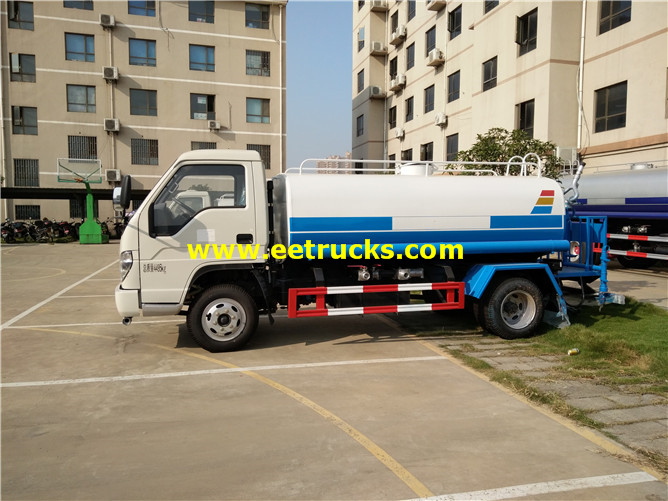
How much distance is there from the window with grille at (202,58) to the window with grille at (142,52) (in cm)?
246

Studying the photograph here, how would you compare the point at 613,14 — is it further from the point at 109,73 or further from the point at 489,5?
the point at 109,73

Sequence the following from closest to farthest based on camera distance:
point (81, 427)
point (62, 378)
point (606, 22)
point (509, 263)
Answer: point (81, 427) < point (62, 378) < point (509, 263) < point (606, 22)

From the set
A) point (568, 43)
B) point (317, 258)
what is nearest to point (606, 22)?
point (568, 43)

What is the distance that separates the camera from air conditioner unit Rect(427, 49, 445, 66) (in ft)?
102

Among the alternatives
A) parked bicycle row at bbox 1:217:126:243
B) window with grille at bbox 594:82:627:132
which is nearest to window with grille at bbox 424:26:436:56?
window with grille at bbox 594:82:627:132

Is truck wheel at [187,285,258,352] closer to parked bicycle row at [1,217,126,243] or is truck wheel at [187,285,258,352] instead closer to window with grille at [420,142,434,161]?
parked bicycle row at [1,217,126,243]

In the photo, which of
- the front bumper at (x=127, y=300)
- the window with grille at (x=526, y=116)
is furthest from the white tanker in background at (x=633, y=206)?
the front bumper at (x=127, y=300)

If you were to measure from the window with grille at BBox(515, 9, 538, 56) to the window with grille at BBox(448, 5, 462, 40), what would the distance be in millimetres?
7680

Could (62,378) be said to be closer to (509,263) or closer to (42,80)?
(509,263)

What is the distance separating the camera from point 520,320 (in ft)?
25.7

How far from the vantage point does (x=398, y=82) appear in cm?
3703

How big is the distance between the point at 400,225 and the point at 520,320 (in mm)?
2480

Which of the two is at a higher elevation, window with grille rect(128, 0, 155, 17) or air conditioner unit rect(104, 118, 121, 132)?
window with grille rect(128, 0, 155, 17)

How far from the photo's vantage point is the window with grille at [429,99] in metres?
33.3
